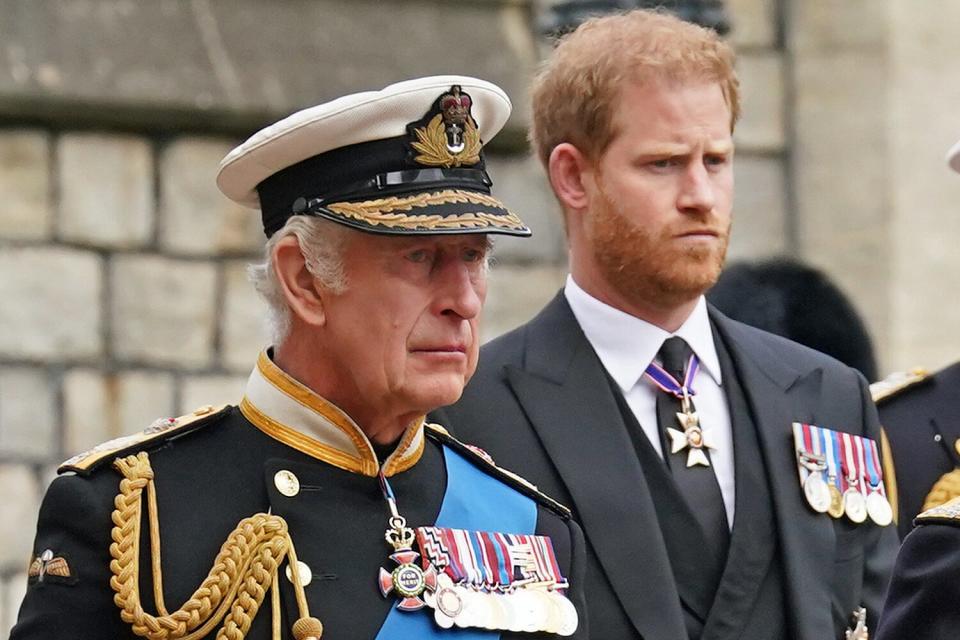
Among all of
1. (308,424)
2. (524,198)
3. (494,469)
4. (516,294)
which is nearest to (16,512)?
(516,294)

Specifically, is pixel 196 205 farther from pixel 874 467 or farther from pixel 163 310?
pixel 874 467

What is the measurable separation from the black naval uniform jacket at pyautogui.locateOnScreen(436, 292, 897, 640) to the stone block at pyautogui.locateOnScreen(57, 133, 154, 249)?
2.79m

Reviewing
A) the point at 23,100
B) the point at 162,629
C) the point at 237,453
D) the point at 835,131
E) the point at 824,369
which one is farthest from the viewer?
the point at 835,131

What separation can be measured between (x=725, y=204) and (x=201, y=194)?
10.4 feet

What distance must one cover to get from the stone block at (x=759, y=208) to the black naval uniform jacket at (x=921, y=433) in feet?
9.98

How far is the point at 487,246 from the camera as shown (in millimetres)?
4137

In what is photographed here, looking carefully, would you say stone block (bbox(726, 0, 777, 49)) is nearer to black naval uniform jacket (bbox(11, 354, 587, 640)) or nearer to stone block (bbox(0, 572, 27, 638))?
stone block (bbox(0, 572, 27, 638))

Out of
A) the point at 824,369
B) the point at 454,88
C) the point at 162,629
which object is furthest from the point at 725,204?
the point at 162,629

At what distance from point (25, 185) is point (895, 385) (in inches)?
115

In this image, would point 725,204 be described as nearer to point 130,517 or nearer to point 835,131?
point 130,517

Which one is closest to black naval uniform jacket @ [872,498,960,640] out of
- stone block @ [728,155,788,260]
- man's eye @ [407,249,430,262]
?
man's eye @ [407,249,430,262]

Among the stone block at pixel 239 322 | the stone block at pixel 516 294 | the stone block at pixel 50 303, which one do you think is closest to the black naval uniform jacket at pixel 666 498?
the stone block at pixel 50 303

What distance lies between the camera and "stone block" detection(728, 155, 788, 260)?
886 cm

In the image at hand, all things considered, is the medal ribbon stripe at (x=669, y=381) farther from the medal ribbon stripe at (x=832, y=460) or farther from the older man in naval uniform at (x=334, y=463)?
the older man in naval uniform at (x=334, y=463)
